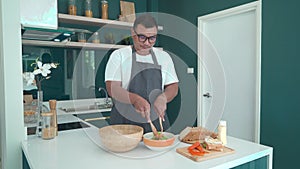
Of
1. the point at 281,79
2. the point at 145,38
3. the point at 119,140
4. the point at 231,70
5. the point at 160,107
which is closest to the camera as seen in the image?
the point at 119,140

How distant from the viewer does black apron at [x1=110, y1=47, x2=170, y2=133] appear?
138 cm

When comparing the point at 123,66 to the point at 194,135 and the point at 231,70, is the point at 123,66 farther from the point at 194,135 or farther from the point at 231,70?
the point at 231,70

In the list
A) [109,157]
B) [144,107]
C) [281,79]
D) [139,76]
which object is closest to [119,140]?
[109,157]

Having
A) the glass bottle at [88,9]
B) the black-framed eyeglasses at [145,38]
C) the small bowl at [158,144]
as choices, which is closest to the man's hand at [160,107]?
the small bowl at [158,144]

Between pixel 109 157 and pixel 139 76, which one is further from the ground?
pixel 139 76

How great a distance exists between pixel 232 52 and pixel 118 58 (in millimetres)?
1707

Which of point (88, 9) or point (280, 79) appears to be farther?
point (88, 9)

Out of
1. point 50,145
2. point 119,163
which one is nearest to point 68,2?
point 50,145

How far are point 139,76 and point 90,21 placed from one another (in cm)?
169

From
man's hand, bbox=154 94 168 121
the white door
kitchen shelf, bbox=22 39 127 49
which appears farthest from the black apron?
kitchen shelf, bbox=22 39 127 49

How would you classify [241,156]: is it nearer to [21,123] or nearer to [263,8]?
[21,123]

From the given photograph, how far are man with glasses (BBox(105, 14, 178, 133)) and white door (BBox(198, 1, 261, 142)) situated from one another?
1.13 meters

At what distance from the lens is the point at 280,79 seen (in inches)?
84.2

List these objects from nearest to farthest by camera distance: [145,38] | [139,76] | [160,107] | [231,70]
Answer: [160,107] → [145,38] → [139,76] → [231,70]
